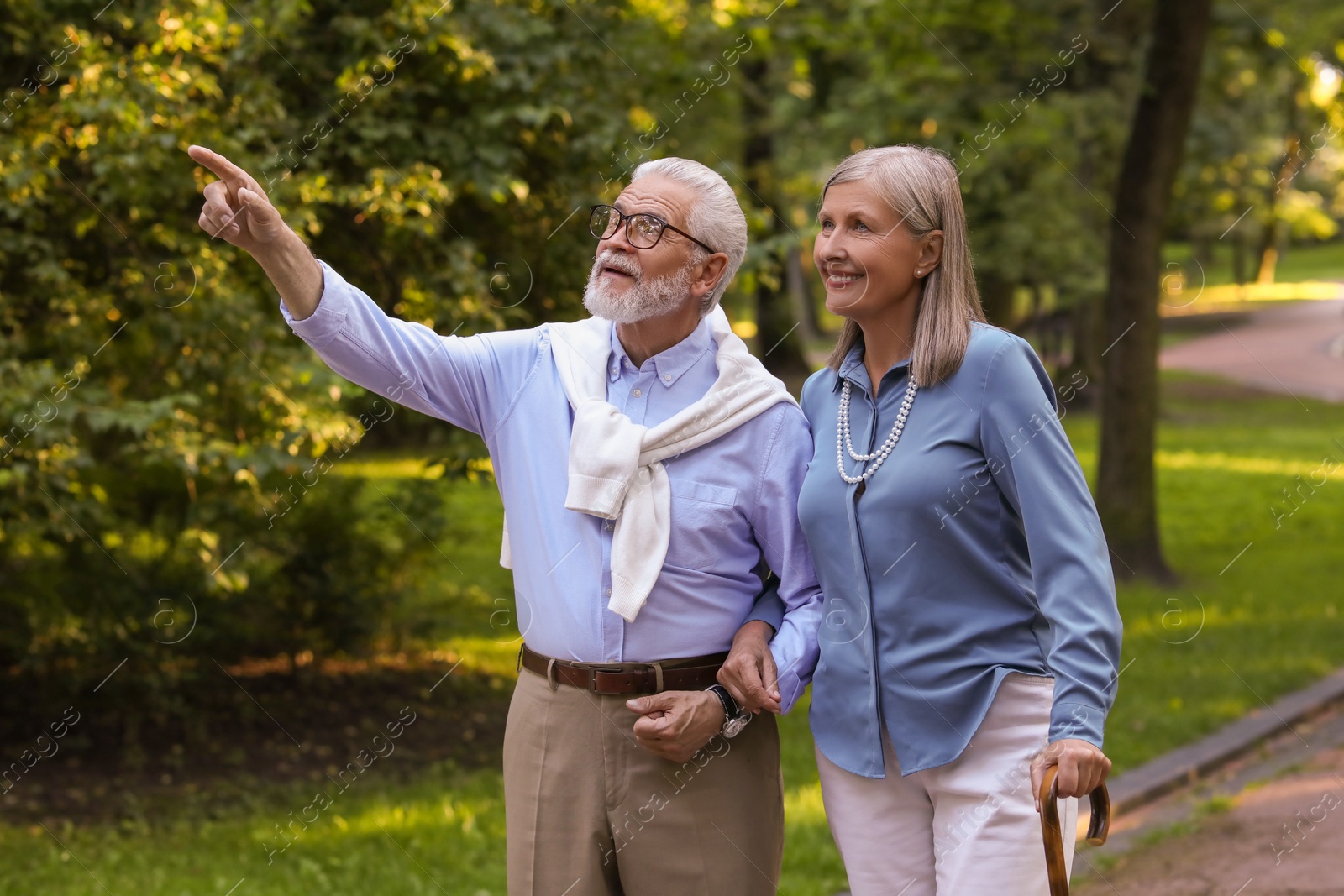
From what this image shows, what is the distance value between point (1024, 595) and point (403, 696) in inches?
231

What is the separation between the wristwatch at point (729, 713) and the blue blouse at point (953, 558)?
0.60ft

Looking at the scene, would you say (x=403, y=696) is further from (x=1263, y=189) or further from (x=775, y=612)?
(x=1263, y=189)

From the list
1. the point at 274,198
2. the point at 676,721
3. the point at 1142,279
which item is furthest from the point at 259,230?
the point at 1142,279

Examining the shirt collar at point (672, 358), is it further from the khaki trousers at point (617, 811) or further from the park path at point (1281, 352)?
the park path at point (1281, 352)

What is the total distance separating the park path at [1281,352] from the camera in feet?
98.0

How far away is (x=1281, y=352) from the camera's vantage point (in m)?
34.1

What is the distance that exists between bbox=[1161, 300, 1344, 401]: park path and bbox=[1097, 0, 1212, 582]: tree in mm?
18479

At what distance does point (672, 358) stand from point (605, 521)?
1.30 feet

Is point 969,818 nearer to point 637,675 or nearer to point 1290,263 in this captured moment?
point 637,675

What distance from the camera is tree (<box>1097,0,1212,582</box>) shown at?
10500mm

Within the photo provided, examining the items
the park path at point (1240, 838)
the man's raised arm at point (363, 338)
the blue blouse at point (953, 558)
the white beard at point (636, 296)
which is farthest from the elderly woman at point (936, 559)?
the park path at point (1240, 838)

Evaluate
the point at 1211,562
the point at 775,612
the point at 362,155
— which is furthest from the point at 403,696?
the point at 1211,562

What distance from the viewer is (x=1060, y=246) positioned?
21141mm

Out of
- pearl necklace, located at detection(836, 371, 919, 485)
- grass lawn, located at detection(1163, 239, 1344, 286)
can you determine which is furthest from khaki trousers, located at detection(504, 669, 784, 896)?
grass lawn, located at detection(1163, 239, 1344, 286)
